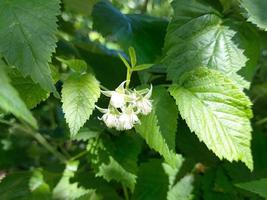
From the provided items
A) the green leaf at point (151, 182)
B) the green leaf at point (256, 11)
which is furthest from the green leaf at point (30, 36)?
the green leaf at point (151, 182)

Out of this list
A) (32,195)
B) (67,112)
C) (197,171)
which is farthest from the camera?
(197,171)

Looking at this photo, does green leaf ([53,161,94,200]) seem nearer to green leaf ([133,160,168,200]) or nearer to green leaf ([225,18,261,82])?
green leaf ([133,160,168,200])

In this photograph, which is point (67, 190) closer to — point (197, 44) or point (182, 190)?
point (182, 190)

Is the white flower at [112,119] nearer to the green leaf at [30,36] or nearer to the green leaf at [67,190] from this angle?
the green leaf at [30,36]

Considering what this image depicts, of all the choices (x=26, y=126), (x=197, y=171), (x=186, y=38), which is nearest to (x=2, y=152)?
(x=26, y=126)

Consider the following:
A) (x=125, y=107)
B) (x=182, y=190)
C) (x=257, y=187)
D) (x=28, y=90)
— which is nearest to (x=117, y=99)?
(x=125, y=107)

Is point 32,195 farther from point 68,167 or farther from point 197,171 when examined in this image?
point 197,171
